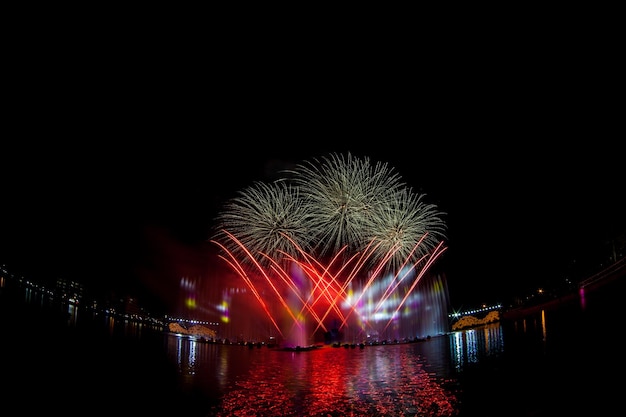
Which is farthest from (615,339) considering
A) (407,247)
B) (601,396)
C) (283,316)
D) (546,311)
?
(283,316)

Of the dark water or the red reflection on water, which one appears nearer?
the dark water

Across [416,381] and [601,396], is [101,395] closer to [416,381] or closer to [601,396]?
[416,381]

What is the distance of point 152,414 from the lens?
11.7 m

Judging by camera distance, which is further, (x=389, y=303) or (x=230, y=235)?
(x=389, y=303)

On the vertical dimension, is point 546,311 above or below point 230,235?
below

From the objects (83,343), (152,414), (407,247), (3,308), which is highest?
(407,247)

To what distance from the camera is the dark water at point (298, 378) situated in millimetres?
11773

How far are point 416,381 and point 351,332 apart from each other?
25.3 meters

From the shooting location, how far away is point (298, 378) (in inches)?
682

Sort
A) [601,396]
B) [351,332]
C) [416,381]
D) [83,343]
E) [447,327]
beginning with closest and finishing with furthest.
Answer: [601,396] < [416,381] < [83,343] < [351,332] < [447,327]

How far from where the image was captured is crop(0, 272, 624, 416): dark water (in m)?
11.8

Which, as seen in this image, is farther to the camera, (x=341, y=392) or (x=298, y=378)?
(x=298, y=378)

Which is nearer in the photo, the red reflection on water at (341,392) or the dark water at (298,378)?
the dark water at (298,378)

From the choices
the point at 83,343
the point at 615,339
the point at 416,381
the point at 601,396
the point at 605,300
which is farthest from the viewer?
→ the point at 605,300
